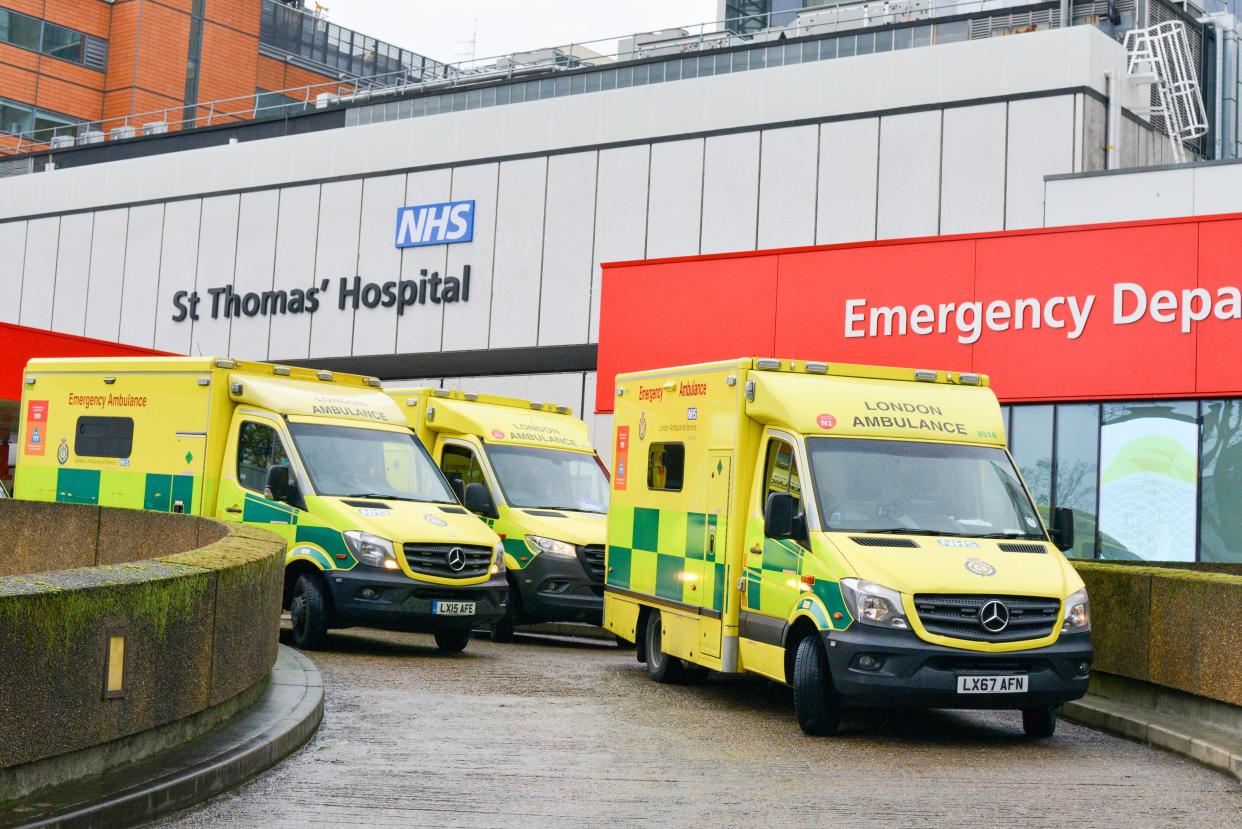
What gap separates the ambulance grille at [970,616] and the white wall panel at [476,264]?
87.7 ft

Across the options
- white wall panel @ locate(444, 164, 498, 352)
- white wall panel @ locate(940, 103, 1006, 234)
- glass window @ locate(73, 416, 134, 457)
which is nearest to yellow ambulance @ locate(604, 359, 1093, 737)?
glass window @ locate(73, 416, 134, 457)

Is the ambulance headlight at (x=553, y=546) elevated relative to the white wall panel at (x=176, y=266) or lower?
lower

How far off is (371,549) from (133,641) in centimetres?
640

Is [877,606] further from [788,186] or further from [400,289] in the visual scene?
[400,289]

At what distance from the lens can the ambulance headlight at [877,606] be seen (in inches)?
374

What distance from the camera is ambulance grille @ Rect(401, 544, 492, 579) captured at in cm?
1338

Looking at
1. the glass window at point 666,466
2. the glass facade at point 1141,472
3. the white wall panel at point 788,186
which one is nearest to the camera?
the glass window at point 666,466

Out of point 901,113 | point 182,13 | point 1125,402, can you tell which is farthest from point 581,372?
point 182,13

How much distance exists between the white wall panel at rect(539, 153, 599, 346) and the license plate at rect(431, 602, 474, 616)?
20273 millimetres

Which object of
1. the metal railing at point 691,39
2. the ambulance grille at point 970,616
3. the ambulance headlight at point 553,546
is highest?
the metal railing at point 691,39

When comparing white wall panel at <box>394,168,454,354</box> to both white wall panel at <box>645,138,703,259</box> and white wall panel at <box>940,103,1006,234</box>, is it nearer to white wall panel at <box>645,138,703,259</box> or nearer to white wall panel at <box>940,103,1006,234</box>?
white wall panel at <box>645,138,703,259</box>

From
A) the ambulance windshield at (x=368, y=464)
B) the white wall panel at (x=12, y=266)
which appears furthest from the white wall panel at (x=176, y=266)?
the ambulance windshield at (x=368, y=464)

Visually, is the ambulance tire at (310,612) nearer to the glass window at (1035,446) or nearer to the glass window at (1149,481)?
the glass window at (1035,446)

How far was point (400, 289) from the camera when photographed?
3747cm
